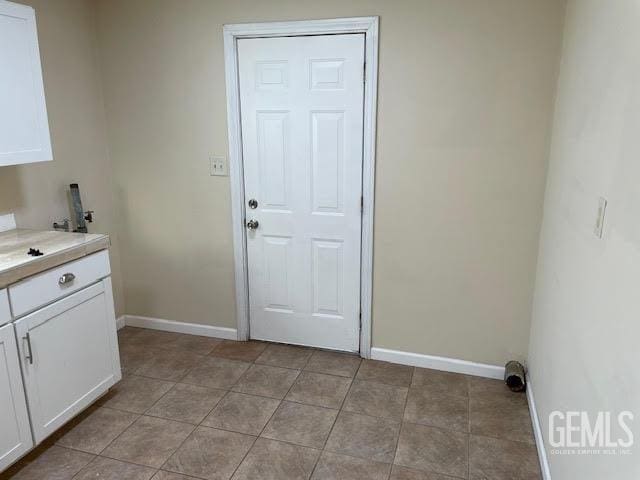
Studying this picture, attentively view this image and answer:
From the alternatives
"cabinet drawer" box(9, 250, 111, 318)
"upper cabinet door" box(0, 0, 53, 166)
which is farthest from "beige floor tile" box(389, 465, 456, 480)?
"upper cabinet door" box(0, 0, 53, 166)

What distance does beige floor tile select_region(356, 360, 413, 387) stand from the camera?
294cm

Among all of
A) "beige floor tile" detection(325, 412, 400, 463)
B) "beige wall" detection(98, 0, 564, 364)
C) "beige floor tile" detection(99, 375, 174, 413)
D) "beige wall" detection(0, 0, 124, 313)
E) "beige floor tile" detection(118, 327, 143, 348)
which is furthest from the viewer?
"beige floor tile" detection(118, 327, 143, 348)

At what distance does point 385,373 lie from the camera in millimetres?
3021

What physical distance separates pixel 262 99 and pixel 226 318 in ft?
4.97

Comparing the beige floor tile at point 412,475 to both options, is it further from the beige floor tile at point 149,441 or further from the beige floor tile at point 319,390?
the beige floor tile at point 149,441

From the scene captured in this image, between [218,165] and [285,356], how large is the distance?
1.32 meters

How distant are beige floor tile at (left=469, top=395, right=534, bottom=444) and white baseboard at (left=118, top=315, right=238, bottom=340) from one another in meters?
1.68

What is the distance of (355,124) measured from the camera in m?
2.87

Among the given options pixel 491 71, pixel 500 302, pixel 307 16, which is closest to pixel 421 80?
pixel 491 71

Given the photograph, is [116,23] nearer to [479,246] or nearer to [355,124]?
[355,124]

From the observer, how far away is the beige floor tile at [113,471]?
7.11 ft

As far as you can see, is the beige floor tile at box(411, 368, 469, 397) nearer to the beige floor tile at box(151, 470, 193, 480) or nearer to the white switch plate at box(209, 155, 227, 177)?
the beige floor tile at box(151, 470, 193, 480)

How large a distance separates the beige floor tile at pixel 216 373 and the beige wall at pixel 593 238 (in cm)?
169

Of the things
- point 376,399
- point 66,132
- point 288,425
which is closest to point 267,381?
point 288,425
